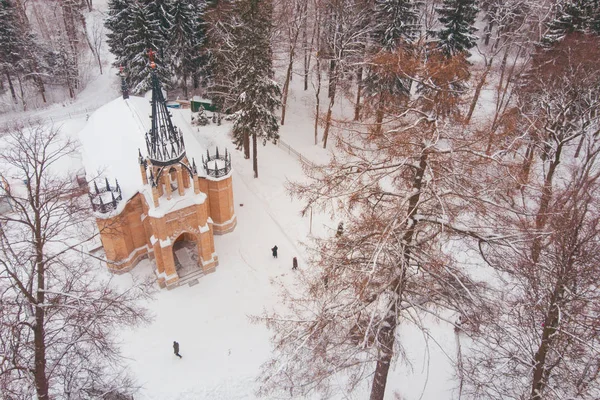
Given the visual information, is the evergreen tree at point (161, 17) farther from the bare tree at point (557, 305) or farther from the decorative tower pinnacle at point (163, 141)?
the bare tree at point (557, 305)

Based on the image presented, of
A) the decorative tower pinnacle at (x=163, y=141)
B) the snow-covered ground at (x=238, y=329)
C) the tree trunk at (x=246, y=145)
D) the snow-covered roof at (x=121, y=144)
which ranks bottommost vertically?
the snow-covered ground at (x=238, y=329)

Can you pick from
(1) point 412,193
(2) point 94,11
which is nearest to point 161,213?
(1) point 412,193

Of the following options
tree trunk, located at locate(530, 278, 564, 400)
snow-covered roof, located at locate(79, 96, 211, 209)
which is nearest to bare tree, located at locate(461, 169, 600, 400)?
tree trunk, located at locate(530, 278, 564, 400)

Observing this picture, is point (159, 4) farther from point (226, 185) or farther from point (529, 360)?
point (529, 360)

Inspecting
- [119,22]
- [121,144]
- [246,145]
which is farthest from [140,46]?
[121,144]

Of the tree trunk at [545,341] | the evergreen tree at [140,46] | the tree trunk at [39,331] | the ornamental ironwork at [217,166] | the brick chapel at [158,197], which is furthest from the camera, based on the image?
the evergreen tree at [140,46]

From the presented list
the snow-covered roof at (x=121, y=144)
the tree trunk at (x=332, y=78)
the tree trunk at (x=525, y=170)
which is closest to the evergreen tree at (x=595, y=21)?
the tree trunk at (x=525, y=170)

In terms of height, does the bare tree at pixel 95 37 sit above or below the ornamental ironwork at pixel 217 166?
above
